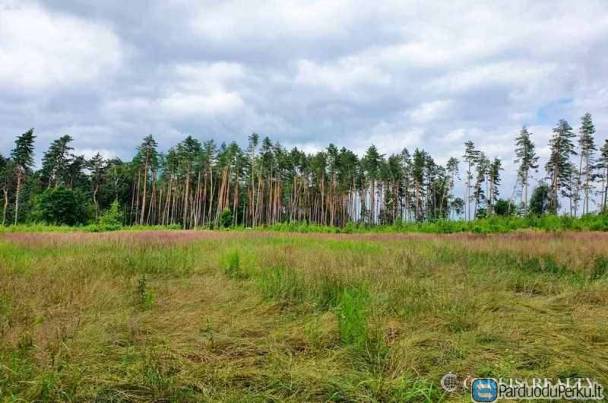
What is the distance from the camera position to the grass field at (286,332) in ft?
7.89

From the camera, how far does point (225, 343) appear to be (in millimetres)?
3148

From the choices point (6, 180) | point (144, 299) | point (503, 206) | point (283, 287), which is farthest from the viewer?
point (503, 206)

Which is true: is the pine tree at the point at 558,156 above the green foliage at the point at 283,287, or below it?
above

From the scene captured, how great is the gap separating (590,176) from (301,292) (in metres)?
61.4

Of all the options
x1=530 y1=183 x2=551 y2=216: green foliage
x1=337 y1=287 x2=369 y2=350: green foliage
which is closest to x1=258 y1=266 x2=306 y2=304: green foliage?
x1=337 y1=287 x2=369 y2=350: green foliage

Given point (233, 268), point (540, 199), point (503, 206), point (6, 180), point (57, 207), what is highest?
point (540, 199)

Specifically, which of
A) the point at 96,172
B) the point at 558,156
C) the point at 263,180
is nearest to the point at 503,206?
the point at 558,156

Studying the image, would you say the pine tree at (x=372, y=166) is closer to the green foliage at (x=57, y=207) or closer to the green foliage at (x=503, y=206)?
the green foliage at (x=503, y=206)

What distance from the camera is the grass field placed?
2.40 meters

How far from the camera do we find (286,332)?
340 cm

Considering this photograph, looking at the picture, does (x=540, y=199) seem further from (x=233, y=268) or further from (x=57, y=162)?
(x=57, y=162)

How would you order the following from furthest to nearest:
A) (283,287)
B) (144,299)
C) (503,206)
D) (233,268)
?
(503,206) → (233,268) → (283,287) → (144,299)

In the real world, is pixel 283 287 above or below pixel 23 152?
below

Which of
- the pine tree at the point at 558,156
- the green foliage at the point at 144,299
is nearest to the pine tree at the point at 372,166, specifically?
the pine tree at the point at 558,156
